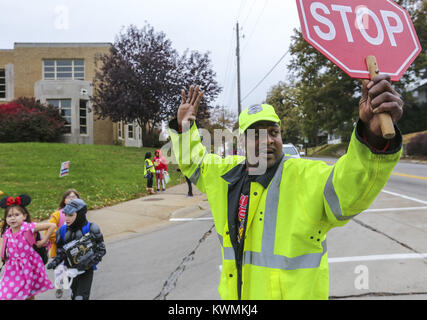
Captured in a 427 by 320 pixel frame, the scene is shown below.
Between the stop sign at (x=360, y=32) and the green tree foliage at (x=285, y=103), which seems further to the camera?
the green tree foliage at (x=285, y=103)

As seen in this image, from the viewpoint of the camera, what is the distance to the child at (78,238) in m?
Result: 3.63

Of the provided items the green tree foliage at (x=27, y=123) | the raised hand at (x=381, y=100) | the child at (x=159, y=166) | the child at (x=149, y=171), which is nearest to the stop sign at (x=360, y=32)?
the raised hand at (x=381, y=100)

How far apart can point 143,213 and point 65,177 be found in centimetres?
615

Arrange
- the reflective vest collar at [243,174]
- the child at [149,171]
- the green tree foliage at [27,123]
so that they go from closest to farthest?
the reflective vest collar at [243,174], the child at [149,171], the green tree foliage at [27,123]

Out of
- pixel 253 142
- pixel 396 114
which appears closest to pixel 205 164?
pixel 253 142

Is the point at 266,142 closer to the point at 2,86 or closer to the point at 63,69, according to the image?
the point at 63,69

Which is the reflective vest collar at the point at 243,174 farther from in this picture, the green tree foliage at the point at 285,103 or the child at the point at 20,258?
the green tree foliage at the point at 285,103

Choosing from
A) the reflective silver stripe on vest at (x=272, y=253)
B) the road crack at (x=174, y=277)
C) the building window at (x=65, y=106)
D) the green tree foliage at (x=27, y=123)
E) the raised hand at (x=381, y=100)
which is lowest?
the road crack at (x=174, y=277)

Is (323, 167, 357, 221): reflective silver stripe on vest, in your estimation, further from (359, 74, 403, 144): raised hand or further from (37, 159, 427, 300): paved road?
(37, 159, 427, 300): paved road

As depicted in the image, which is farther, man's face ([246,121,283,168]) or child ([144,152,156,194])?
child ([144,152,156,194])

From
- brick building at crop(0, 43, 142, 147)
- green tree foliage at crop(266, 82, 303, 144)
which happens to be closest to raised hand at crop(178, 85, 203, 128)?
brick building at crop(0, 43, 142, 147)

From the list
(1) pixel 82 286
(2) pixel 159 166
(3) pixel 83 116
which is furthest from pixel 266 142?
(3) pixel 83 116

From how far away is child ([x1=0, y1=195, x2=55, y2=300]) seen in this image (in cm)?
358

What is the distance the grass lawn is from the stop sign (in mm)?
8638
